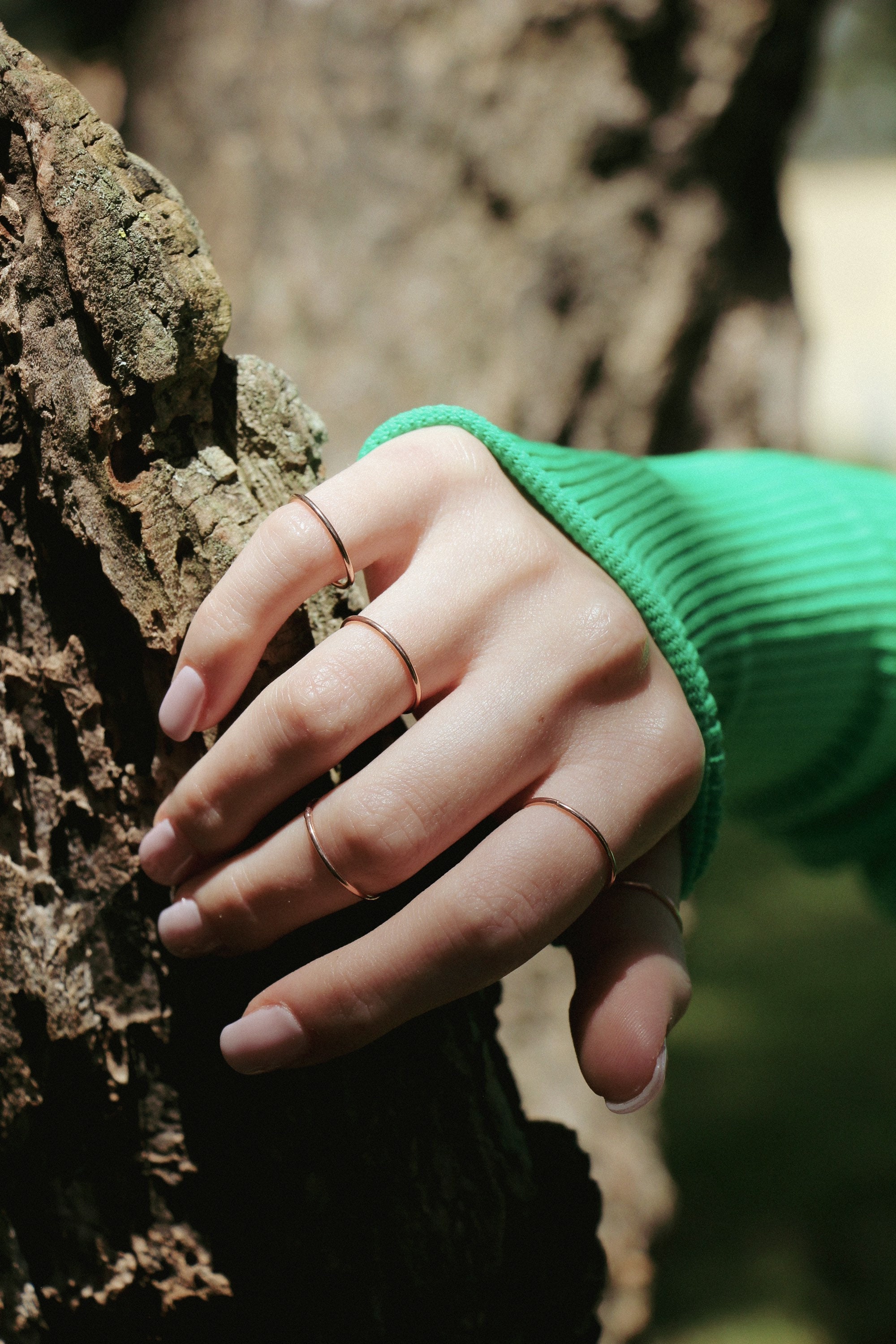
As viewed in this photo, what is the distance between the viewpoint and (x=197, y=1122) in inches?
22.0

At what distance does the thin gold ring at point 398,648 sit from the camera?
19.0 inches

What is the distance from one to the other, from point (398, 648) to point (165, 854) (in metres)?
0.17

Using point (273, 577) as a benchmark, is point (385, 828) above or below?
below

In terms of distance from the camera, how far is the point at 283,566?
488 mm

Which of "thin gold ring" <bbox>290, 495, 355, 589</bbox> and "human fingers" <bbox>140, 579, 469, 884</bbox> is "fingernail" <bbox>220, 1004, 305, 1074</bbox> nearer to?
"human fingers" <bbox>140, 579, 469, 884</bbox>

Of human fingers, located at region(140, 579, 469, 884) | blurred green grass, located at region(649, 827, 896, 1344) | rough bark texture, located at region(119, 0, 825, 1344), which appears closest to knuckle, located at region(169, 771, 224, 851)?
human fingers, located at region(140, 579, 469, 884)

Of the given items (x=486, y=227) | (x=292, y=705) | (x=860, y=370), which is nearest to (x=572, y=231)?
(x=486, y=227)

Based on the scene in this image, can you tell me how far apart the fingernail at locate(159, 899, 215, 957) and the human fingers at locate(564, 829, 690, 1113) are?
0.20 meters

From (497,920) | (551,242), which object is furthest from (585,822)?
(551,242)

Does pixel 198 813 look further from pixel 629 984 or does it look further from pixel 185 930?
pixel 629 984

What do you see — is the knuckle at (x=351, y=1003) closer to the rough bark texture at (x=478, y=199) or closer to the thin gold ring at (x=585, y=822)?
the thin gold ring at (x=585, y=822)

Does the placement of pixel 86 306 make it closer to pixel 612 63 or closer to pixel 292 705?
pixel 292 705

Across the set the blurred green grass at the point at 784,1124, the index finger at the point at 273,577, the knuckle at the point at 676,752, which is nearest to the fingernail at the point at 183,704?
the index finger at the point at 273,577

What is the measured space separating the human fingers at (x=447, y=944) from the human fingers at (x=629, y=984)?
6cm
